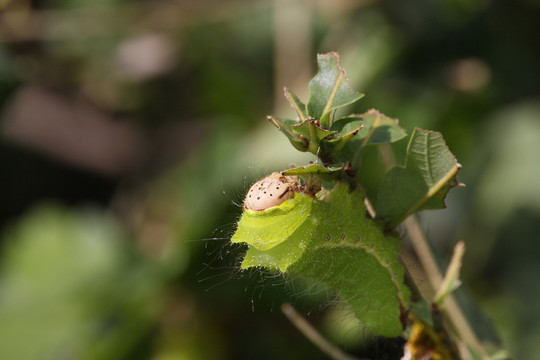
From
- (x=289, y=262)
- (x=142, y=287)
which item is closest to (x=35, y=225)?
(x=142, y=287)

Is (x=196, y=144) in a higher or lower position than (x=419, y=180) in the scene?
lower

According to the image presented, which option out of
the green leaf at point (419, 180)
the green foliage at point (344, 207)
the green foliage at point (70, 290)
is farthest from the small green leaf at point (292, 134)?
the green foliage at point (70, 290)

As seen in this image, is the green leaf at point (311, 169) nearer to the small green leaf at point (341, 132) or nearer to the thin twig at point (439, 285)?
the small green leaf at point (341, 132)

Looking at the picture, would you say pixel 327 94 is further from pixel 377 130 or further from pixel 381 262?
pixel 381 262

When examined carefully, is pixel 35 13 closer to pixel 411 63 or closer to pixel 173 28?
pixel 173 28

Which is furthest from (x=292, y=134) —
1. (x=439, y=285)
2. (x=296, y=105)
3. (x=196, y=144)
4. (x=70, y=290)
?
(x=196, y=144)
